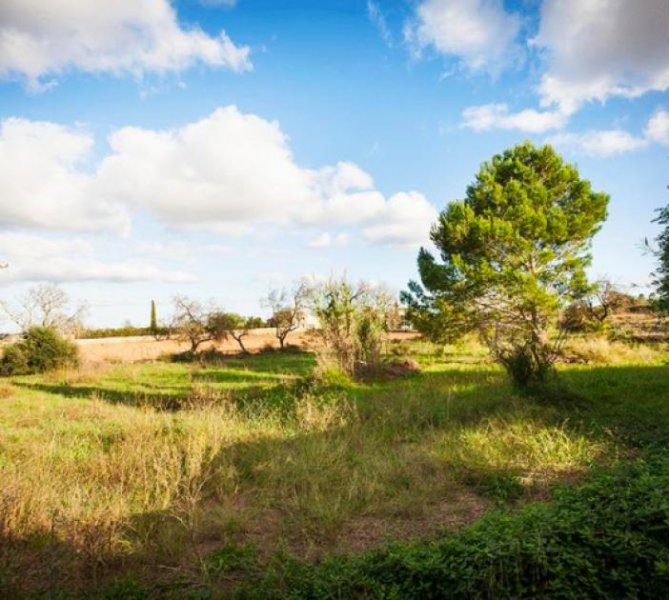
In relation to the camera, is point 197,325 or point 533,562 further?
point 197,325

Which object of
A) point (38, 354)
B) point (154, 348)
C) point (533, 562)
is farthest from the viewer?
point (154, 348)

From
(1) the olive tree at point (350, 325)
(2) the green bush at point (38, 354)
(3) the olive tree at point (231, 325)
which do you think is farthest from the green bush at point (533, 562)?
(3) the olive tree at point (231, 325)

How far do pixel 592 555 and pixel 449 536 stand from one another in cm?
127

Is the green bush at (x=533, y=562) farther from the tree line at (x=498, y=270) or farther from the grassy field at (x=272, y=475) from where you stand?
the tree line at (x=498, y=270)

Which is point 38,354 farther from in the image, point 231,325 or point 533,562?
point 533,562

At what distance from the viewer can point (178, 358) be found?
83.5 feet

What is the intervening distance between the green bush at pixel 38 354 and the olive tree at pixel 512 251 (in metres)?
15.7

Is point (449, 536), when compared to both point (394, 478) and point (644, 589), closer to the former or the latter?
point (644, 589)

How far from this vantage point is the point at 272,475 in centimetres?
623

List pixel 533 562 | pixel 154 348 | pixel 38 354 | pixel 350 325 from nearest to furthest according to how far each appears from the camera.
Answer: pixel 533 562
pixel 350 325
pixel 38 354
pixel 154 348

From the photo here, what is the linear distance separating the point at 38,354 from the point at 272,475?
19.0 metres

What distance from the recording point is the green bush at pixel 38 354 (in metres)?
20.3

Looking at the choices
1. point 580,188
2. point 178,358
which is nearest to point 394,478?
point 580,188

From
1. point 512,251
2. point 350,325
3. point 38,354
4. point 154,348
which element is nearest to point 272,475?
point 350,325
